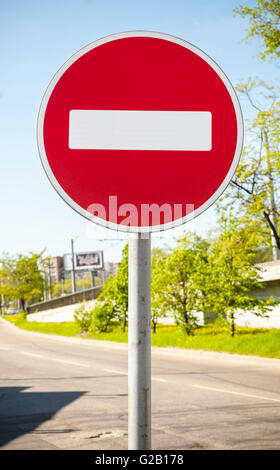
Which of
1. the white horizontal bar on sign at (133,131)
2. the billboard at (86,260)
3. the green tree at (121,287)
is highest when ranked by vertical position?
the billboard at (86,260)

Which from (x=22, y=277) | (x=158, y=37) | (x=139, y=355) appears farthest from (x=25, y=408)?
(x=22, y=277)

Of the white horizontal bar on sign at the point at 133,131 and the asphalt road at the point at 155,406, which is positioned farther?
the asphalt road at the point at 155,406

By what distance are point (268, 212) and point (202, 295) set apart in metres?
6.47

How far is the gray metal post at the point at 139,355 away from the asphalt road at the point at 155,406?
16.7ft

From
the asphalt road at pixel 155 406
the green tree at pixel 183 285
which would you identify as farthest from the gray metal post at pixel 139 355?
the green tree at pixel 183 285

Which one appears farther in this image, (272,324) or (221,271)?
(272,324)

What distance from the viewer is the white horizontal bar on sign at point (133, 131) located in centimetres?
166

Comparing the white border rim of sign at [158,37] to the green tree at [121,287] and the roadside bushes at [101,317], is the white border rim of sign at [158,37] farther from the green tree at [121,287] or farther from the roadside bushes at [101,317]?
the roadside bushes at [101,317]

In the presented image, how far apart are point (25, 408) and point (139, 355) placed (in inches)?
326

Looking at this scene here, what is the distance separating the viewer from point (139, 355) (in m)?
1.57

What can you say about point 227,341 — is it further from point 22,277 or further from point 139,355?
point 22,277
